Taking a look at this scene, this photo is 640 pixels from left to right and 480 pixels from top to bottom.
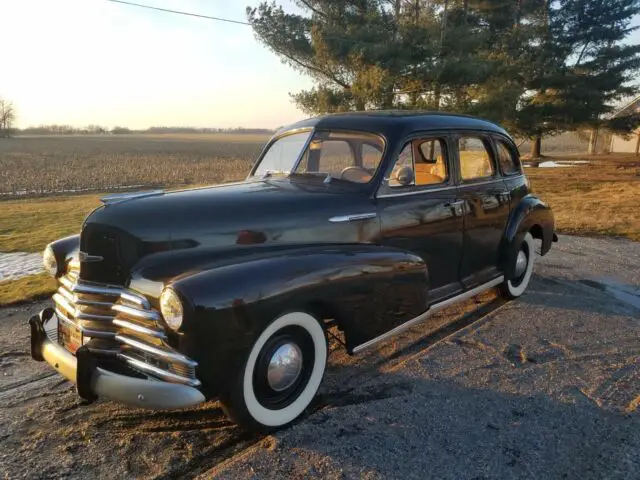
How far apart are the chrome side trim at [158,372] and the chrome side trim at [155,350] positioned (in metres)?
0.08

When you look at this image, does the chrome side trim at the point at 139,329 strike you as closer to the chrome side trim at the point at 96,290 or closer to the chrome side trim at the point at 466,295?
the chrome side trim at the point at 96,290

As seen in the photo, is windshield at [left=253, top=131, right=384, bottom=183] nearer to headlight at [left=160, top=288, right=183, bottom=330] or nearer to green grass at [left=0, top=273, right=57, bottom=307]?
headlight at [left=160, top=288, right=183, bottom=330]

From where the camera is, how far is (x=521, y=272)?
5.42 m

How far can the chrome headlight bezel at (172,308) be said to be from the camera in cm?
247

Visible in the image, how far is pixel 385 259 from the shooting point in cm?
341

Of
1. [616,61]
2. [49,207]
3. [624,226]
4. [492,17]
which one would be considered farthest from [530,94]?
[49,207]

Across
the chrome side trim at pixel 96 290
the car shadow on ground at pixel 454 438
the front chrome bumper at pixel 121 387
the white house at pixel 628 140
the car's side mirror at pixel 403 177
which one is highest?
Answer: the white house at pixel 628 140

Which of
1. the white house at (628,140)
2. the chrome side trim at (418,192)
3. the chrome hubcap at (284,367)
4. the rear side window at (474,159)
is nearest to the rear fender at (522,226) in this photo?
the rear side window at (474,159)

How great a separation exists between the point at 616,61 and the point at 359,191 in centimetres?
3171

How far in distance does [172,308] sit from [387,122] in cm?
239

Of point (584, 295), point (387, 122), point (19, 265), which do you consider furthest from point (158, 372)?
point (19, 265)

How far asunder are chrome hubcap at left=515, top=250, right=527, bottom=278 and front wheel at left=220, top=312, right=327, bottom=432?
3.07 metres

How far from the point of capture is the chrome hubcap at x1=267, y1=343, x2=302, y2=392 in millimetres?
2863

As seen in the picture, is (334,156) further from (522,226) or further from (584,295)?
(584,295)
